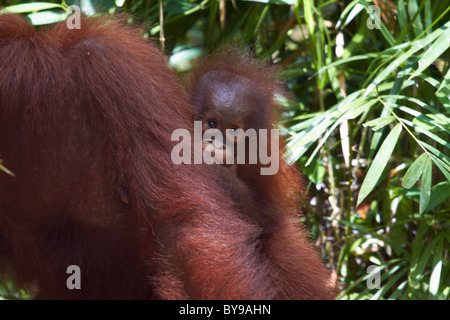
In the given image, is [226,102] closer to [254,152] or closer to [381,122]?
[254,152]

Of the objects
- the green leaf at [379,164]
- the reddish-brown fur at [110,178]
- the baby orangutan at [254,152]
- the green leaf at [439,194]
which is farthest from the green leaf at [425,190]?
the reddish-brown fur at [110,178]

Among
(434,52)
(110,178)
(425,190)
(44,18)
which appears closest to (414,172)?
(425,190)

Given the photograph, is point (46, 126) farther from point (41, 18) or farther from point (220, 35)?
point (220, 35)

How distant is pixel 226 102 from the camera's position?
186cm

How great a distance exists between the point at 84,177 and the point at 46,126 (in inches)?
5.6

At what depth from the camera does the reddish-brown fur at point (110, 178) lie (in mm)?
1370

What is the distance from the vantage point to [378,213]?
2.59m

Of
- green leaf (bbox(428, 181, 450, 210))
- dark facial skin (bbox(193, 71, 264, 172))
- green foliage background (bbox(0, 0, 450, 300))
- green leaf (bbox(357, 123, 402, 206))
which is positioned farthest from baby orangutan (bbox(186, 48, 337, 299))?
green leaf (bbox(428, 181, 450, 210))

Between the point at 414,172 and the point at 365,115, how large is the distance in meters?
0.48

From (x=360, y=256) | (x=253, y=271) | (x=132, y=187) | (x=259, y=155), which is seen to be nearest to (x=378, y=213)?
(x=360, y=256)

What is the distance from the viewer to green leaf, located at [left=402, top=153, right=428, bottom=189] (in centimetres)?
173

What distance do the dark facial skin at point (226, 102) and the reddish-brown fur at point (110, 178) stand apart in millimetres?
293

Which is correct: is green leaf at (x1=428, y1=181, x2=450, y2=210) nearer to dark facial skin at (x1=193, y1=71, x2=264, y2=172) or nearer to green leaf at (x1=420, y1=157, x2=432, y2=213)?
green leaf at (x1=420, y1=157, x2=432, y2=213)

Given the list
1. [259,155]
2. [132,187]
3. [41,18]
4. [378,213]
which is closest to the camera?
[132,187]
